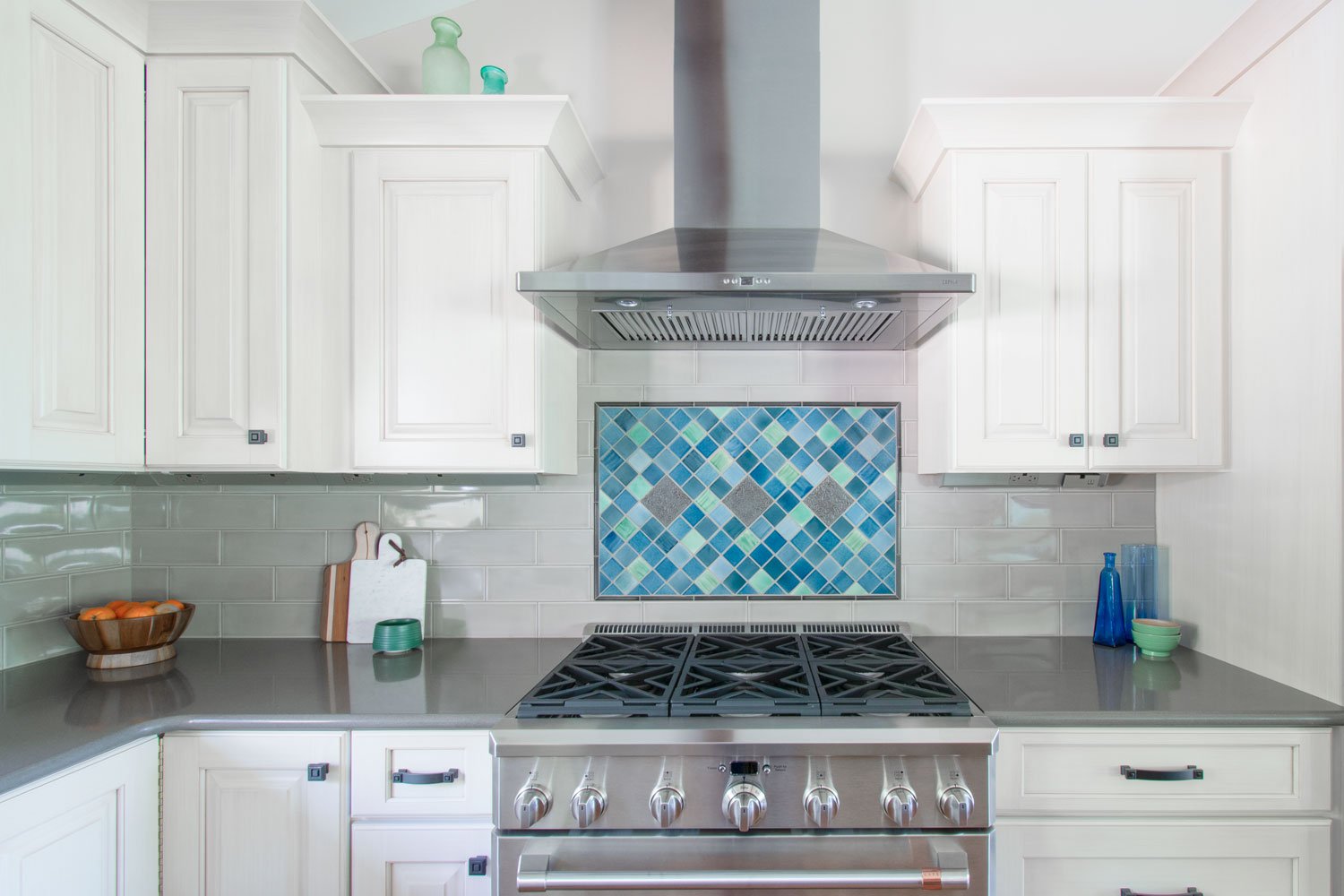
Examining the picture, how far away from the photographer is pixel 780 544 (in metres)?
2.25

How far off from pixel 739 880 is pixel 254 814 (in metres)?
0.99

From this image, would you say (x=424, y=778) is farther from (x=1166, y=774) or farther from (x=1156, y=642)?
(x=1156, y=642)

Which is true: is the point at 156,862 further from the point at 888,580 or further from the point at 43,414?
the point at 888,580

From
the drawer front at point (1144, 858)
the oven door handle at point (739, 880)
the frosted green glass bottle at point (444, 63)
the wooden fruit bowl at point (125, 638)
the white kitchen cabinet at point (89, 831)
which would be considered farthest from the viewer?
the frosted green glass bottle at point (444, 63)

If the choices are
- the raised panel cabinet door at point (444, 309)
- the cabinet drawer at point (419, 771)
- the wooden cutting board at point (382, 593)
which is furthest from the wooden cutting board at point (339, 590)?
the cabinet drawer at point (419, 771)

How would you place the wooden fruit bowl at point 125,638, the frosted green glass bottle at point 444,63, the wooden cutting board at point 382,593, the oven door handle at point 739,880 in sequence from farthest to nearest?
the wooden cutting board at point 382,593, the frosted green glass bottle at point 444,63, the wooden fruit bowl at point 125,638, the oven door handle at point 739,880

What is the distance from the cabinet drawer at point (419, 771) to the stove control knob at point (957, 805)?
912 mm

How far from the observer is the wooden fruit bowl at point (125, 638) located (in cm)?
187

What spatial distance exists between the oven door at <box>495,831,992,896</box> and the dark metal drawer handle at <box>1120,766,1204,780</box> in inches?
13.1

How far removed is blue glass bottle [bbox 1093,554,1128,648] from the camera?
211 centimetres

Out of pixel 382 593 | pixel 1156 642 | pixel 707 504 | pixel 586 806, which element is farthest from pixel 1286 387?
pixel 382 593

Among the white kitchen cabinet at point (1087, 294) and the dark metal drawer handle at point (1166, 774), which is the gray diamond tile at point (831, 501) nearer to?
the white kitchen cabinet at point (1087, 294)

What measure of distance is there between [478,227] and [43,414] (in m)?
0.98

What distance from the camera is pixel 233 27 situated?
176 centimetres
